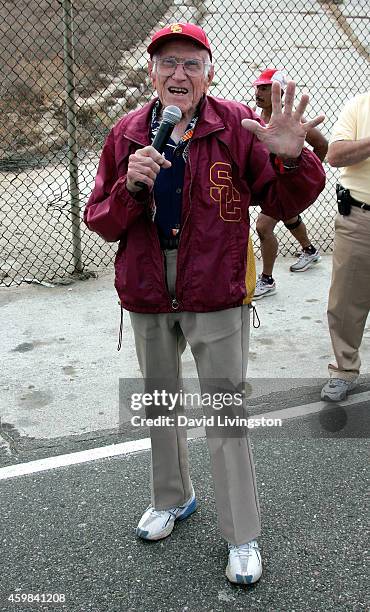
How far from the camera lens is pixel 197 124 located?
2645 mm

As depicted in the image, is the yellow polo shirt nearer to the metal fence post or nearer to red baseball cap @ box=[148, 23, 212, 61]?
red baseball cap @ box=[148, 23, 212, 61]

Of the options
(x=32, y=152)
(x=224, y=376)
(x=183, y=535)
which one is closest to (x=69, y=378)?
(x=183, y=535)

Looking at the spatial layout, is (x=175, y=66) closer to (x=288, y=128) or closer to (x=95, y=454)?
(x=288, y=128)

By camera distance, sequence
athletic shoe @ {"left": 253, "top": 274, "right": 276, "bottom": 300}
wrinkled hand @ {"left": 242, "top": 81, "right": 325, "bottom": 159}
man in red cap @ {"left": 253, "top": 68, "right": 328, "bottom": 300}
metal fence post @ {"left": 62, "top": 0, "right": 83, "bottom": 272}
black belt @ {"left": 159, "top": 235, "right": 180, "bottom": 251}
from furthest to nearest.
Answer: athletic shoe @ {"left": 253, "top": 274, "right": 276, "bottom": 300}
metal fence post @ {"left": 62, "top": 0, "right": 83, "bottom": 272}
man in red cap @ {"left": 253, "top": 68, "right": 328, "bottom": 300}
black belt @ {"left": 159, "top": 235, "right": 180, "bottom": 251}
wrinkled hand @ {"left": 242, "top": 81, "right": 325, "bottom": 159}

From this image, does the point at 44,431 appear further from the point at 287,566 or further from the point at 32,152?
the point at 32,152

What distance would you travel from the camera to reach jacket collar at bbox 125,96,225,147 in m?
2.63

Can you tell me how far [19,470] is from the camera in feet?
12.1

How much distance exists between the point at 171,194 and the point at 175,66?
456mm

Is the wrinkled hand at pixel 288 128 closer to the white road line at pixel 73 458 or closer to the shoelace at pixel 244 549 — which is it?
the shoelace at pixel 244 549

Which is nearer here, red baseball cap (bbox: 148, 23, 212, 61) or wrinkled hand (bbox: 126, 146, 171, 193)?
wrinkled hand (bbox: 126, 146, 171, 193)

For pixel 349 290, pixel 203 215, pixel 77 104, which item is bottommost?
pixel 77 104

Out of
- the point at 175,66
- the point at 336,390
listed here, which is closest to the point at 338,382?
the point at 336,390

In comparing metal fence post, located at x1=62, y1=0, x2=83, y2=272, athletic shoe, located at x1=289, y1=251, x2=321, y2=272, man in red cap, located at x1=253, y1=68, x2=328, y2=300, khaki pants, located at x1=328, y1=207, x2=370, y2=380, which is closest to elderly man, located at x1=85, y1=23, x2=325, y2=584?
khaki pants, located at x1=328, y1=207, x2=370, y2=380

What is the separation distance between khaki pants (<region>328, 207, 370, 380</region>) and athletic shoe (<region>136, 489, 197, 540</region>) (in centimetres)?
172
